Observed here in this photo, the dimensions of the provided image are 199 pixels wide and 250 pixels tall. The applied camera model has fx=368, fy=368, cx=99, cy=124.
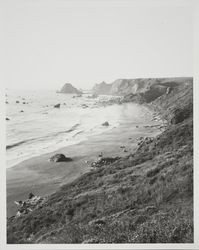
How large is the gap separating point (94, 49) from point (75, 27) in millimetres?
449

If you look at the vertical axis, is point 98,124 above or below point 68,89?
below

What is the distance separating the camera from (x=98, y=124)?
578 centimetres

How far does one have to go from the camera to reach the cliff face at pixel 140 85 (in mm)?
5625

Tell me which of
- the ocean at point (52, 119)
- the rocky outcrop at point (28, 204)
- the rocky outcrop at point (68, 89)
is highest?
the rocky outcrop at point (68, 89)

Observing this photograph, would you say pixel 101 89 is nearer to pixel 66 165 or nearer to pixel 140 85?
pixel 140 85

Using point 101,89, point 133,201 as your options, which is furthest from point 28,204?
point 101,89

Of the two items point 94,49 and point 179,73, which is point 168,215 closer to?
point 179,73

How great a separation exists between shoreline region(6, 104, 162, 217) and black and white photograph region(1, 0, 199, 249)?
0.01 metres

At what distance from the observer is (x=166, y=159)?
554cm

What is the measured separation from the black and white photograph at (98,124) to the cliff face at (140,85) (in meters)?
0.02

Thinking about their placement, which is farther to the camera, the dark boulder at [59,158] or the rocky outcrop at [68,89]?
the rocky outcrop at [68,89]

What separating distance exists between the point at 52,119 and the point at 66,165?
29.6 inches

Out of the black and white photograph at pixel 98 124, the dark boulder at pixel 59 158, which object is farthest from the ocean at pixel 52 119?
the dark boulder at pixel 59 158

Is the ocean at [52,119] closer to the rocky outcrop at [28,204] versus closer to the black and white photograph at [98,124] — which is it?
the black and white photograph at [98,124]
